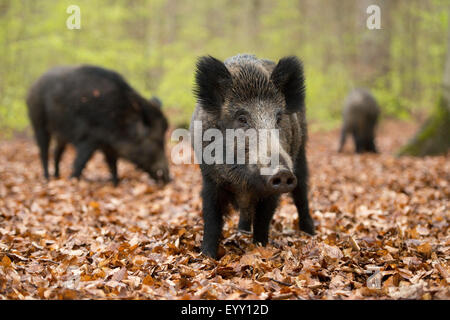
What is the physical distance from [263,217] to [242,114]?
103 cm

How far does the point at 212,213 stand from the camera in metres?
4.04

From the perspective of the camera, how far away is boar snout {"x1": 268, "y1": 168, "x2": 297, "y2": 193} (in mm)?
3102

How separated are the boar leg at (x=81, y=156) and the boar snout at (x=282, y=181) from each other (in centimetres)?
631

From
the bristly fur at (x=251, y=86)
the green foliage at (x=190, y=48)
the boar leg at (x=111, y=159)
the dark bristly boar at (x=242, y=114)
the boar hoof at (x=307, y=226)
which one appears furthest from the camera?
the green foliage at (x=190, y=48)

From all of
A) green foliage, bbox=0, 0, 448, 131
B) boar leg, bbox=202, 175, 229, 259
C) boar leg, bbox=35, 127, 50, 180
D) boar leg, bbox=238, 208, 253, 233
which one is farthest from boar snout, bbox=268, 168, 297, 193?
boar leg, bbox=35, 127, 50, 180

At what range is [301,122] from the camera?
4.77 m

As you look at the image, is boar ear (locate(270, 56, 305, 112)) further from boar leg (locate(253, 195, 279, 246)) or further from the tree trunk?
the tree trunk

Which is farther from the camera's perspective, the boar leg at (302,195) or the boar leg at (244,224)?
the boar leg at (302,195)

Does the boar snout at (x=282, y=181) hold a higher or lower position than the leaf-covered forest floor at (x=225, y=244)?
higher

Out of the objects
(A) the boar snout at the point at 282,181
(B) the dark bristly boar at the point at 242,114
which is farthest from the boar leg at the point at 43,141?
(A) the boar snout at the point at 282,181

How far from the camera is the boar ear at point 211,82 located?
3855 mm

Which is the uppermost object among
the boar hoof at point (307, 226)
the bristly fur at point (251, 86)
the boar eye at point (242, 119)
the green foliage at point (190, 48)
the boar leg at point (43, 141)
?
the green foliage at point (190, 48)

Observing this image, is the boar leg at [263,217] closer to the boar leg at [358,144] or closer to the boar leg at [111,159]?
the boar leg at [111,159]

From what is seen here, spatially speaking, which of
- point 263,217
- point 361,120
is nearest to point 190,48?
point 361,120
